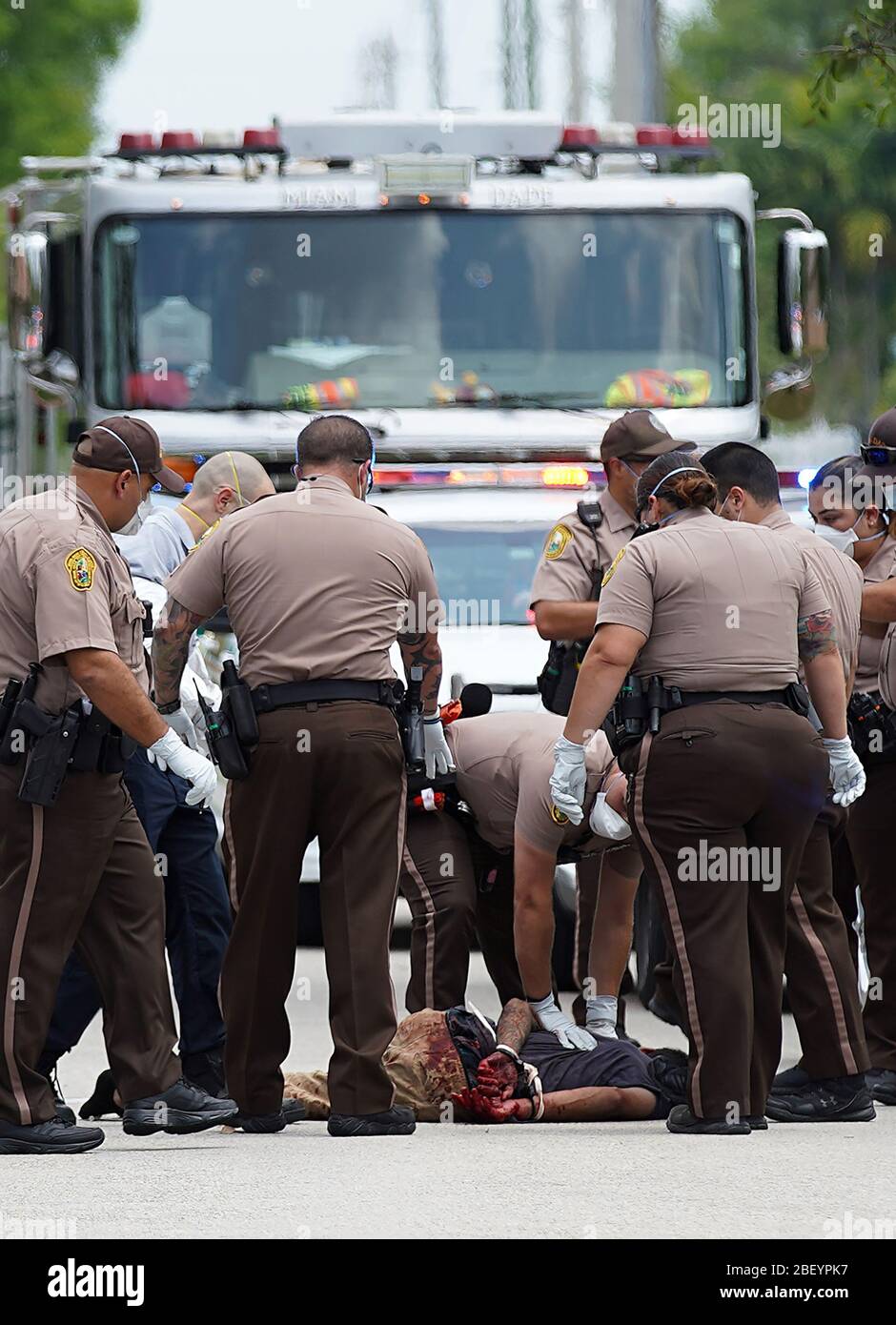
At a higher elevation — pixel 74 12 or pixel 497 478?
pixel 74 12

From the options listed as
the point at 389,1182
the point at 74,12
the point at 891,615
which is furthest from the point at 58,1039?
the point at 74,12

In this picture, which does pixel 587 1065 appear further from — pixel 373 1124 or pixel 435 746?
pixel 435 746

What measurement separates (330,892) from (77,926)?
684 millimetres

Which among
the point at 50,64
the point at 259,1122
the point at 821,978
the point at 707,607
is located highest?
the point at 50,64

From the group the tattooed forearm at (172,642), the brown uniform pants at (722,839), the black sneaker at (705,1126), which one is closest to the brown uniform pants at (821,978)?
the brown uniform pants at (722,839)

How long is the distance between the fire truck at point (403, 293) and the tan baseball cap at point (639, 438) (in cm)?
356

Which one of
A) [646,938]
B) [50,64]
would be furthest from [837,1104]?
[50,64]

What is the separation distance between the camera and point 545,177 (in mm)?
11734

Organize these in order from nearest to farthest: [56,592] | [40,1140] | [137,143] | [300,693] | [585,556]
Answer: [56,592], [40,1140], [300,693], [585,556], [137,143]

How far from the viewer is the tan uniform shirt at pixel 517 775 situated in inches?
270

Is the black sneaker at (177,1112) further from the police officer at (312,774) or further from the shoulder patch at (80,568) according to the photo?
the shoulder patch at (80,568)

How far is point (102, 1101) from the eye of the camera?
6.88m
